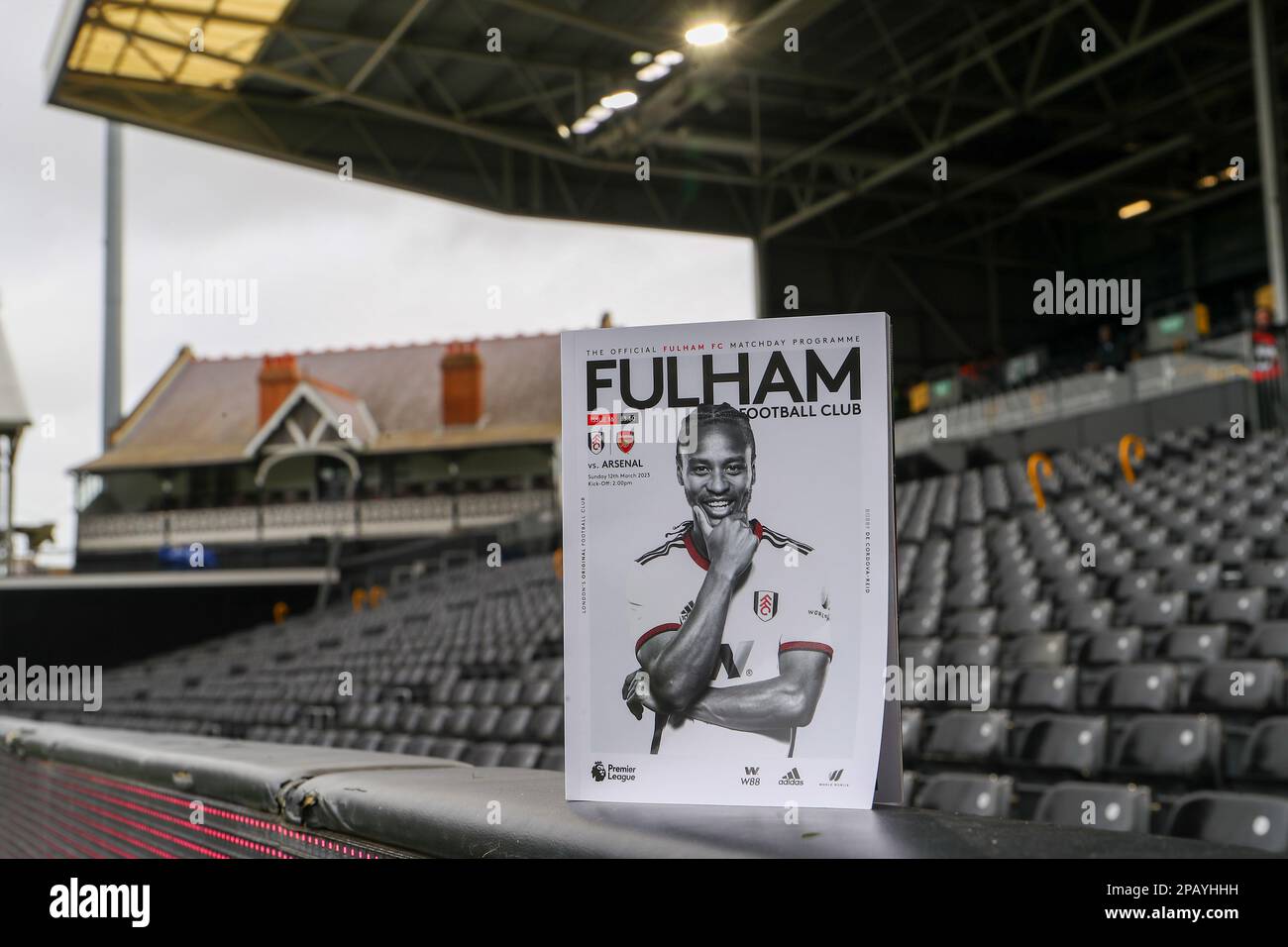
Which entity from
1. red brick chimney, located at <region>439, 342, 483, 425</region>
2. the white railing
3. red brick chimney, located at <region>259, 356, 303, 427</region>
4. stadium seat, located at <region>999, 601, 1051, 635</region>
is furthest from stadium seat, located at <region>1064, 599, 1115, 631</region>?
red brick chimney, located at <region>259, 356, 303, 427</region>

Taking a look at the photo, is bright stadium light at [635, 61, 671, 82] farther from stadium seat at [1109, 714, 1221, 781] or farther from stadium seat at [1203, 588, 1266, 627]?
stadium seat at [1109, 714, 1221, 781]

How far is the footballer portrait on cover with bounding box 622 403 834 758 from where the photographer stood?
62.7 inches

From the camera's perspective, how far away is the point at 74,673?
22.6 meters

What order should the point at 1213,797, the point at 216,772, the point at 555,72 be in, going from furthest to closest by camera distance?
the point at 555,72, the point at 1213,797, the point at 216,772

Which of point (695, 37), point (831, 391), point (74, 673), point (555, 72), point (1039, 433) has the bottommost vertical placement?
point (74, 673)

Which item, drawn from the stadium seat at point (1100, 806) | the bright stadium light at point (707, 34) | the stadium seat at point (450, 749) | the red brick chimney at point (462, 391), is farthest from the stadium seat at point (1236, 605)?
the red brick chimney at point (462, 391)

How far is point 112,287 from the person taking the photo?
35625 mm

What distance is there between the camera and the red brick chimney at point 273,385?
3344 cm

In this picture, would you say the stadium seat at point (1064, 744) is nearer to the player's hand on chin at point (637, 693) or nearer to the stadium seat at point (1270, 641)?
the stadium seat at point (1270, 641)

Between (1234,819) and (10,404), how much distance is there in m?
23.3

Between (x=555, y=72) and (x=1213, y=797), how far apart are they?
21.4m

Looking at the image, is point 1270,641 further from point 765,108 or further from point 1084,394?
point 765,108

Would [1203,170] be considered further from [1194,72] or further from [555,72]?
[555,72]
